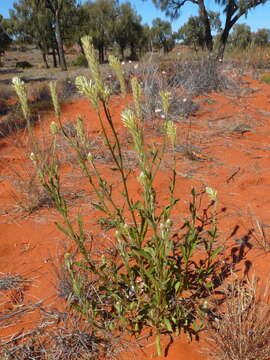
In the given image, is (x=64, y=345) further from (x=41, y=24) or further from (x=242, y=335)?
(x=41, y=24)

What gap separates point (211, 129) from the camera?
14.5 ft

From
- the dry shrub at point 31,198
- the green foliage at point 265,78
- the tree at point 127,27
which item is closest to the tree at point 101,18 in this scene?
the tree at point 127,27

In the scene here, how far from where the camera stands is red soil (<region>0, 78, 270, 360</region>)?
5.65 ft

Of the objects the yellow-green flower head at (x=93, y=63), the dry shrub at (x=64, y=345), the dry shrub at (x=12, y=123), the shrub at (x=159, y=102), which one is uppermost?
the yellow-green flower head at (x=93, y=63)

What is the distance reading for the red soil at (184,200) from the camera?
1.72 metres

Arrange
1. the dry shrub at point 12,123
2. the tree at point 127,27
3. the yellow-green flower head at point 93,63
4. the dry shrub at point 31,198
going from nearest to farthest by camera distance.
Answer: the yellow-green flower head at point 93,63 → the dry shrub at point 31,198 → the dry shrub at point 12,123 → the tree at point 127,27

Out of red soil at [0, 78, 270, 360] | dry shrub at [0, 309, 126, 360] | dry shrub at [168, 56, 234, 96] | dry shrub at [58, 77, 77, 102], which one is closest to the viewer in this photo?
dry shrub at [0, 309, 126, 360]

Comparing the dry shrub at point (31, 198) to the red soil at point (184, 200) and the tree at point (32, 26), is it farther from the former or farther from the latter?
the tree at point (32, 26)

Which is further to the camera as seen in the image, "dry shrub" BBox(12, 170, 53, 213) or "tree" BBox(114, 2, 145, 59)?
"tree" BBox(114, 2, 145, 59)

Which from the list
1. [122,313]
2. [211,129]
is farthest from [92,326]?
[211,129]

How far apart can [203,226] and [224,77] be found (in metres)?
5.39

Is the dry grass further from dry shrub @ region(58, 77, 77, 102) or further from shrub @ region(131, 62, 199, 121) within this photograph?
dry shrub @ region(58, 77, 77, 102)

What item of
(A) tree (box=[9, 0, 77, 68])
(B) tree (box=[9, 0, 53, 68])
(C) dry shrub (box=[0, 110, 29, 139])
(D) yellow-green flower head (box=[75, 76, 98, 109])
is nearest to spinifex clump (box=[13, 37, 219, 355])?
(D) yellow-green flower head (box=[75, 76, 98, 109])

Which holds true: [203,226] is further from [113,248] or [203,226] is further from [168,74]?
[168,74]
